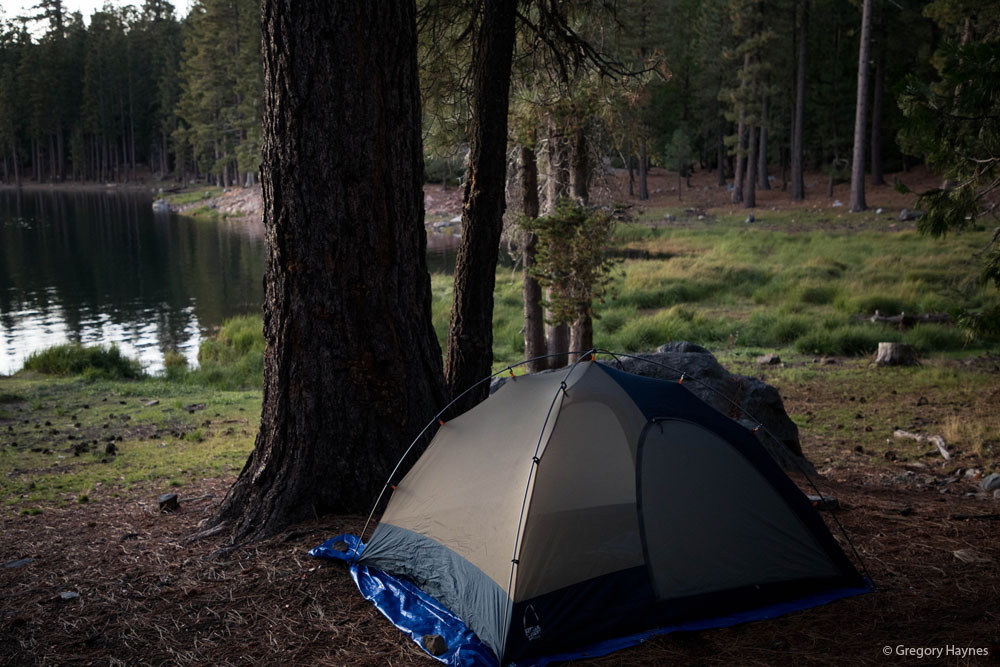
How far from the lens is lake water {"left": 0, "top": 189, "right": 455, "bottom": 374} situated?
19.8 m

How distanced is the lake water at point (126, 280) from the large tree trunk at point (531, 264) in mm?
Result: 8361

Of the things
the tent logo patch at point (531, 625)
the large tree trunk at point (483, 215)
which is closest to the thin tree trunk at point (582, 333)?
the large tree trunk at point (483, 215)

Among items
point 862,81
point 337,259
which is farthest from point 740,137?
point 337,259

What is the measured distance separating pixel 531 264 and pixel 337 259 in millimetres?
8194

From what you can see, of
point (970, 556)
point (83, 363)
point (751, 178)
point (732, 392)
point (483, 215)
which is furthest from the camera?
point (751, 178)

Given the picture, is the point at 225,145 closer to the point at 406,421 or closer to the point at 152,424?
the point at 152,424

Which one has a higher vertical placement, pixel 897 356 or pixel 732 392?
pixel 732 392

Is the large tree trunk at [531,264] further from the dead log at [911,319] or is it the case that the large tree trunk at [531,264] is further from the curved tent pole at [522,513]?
the curved tent pole at [522,513]

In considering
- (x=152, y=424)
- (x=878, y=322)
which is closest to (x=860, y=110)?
(x=878, y=322)

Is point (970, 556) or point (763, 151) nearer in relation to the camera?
point (970, 556)

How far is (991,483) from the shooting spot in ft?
21.7

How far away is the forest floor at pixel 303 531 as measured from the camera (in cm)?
370

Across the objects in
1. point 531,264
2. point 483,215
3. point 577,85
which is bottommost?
point 531,264

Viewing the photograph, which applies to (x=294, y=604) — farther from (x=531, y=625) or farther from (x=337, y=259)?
(x=337, y=259)
